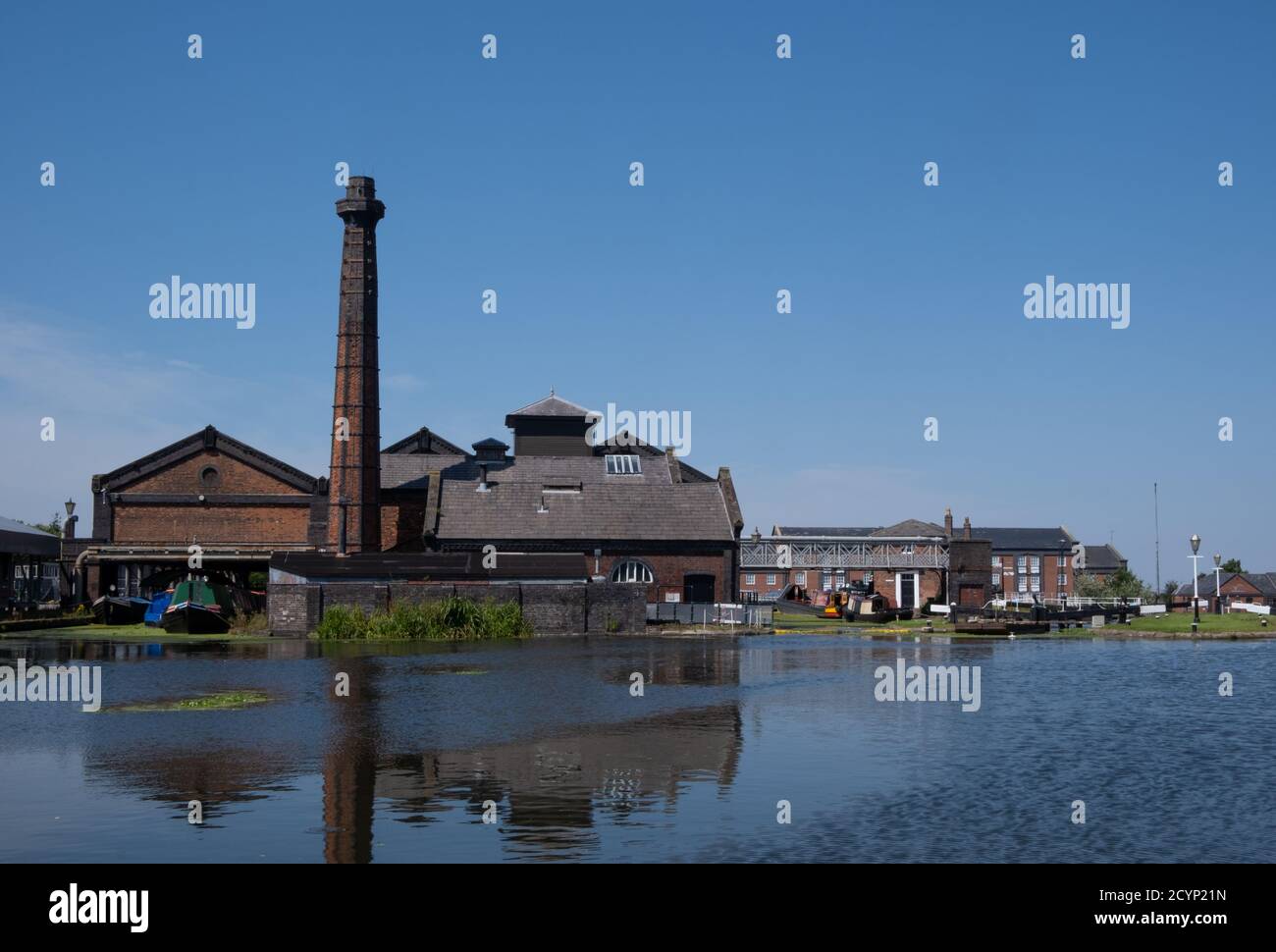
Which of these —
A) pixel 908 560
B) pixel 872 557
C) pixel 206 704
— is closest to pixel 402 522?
pixel 872 557

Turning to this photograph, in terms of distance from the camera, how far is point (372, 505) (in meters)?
67.6

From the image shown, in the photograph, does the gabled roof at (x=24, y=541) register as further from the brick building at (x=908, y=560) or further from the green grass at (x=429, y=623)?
the brick building at (x=908, y=560)

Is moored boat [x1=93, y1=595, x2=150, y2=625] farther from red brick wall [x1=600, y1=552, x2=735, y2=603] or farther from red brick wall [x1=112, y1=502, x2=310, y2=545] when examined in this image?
red brick wall [x1=600, y1=552, x2=735, y2=603]

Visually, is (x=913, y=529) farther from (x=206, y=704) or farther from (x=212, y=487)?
(x=206, y=704)

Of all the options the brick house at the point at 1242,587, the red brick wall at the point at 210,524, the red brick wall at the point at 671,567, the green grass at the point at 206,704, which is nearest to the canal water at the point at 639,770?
the green grass at the point at 206,704

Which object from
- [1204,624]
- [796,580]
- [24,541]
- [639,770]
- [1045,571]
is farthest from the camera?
[1045,571]

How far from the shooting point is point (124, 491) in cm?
7488

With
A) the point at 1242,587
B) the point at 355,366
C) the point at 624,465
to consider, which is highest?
the point at 355,366

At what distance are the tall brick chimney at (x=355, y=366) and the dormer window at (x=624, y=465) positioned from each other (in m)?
15.2

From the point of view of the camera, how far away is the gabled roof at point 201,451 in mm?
74750

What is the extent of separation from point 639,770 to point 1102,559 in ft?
466

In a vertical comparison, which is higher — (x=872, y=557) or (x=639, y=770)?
(x=872, y=557)
